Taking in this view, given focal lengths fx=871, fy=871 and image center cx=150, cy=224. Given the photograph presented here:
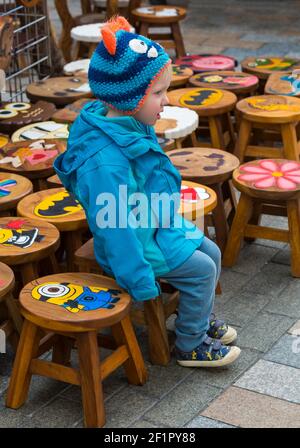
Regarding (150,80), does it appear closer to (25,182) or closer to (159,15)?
(25,182)

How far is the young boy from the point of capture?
3.38 metres

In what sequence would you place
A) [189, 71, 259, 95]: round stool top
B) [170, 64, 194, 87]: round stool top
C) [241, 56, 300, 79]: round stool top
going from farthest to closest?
1. [241, 56, 300, 79]: round stool top
2. [170, 64, 194, 87]: round stool top
3. [189, 71, 259, 95]: round stool top

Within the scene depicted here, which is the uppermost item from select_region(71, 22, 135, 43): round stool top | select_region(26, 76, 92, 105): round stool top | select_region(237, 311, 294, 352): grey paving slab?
select_region(71, 22, 135, 43): round stool top

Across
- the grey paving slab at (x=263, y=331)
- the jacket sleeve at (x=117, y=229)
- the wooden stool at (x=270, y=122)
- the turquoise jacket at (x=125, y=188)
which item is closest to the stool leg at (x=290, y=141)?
the wooden stool at (x=270, y=122)


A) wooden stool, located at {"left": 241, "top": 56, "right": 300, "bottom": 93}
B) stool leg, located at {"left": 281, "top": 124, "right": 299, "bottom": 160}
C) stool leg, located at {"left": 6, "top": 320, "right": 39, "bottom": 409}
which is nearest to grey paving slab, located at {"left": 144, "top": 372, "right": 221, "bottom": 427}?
stool leg, located at {"left": 6, "top": 320, "right": 39, "bottom": 409}

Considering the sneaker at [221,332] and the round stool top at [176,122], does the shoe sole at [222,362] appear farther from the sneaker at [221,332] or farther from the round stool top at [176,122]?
the round stool top at [176,122]

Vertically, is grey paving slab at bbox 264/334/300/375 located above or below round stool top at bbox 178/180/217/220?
below

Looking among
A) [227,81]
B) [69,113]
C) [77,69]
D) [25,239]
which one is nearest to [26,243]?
[25,239]

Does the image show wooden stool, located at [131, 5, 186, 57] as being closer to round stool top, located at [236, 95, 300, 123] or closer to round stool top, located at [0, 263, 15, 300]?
round stool top, located at [236, 95, 300, 123]

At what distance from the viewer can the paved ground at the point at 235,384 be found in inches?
136

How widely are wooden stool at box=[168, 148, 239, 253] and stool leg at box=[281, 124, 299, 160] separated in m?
0.63

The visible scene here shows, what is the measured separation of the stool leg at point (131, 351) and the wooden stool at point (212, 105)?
2.27 meters

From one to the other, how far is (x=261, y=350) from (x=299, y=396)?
0.40 meters
